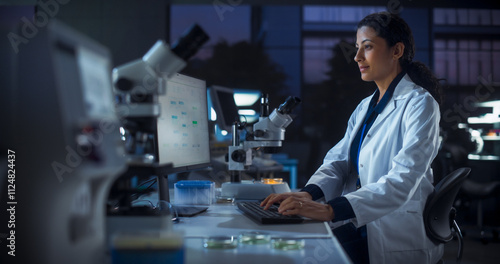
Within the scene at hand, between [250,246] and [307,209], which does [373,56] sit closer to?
[307,209]

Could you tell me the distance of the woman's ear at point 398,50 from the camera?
74.9 inches

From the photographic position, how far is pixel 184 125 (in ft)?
5.66

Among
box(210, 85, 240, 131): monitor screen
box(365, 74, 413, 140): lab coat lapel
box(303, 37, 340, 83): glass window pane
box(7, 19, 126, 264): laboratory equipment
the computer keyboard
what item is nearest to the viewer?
box(7, 19, 126, 264): laboratory equipment

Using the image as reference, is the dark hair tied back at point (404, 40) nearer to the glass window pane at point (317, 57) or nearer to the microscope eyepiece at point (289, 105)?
the microscope eyepiece at point (289, 105)

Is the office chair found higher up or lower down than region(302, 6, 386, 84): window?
lower down

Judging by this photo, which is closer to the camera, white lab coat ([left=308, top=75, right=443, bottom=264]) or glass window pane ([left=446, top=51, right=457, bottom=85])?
white lab coat ([left=308, top=75, right=443, bottom=264])

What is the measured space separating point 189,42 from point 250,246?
1.69ft

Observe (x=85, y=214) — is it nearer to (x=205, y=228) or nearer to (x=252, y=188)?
(x=205, y=228)

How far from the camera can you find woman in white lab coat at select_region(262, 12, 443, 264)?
1517 mm

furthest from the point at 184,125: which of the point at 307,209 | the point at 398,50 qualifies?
the point at 398,50

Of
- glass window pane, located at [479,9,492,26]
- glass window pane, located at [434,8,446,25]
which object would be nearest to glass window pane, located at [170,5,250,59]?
glass window pane, located at [434,8,446,25]

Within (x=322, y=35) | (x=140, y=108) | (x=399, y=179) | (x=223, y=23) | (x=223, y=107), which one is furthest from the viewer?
(x=322, y=35)

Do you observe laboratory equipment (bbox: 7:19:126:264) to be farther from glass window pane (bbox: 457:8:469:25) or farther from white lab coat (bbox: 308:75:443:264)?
glass window pane (bbox: 457:8:469:25)

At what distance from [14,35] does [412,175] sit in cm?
130
